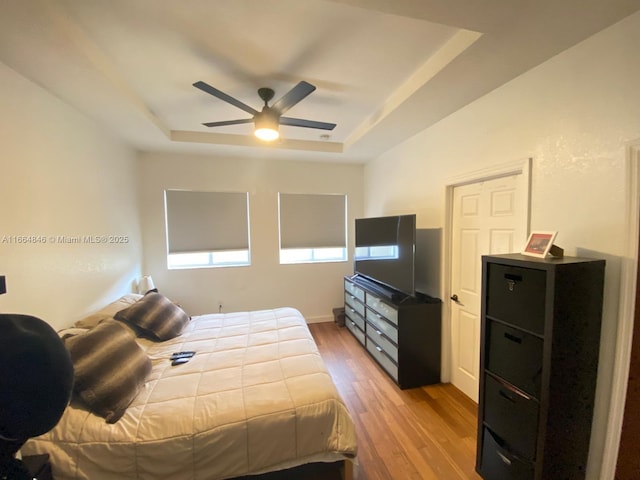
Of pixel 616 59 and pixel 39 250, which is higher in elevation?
pixel 616 59

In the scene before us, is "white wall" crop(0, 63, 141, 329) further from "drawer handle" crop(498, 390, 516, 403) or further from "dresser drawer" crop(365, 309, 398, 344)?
"drawer handle" crop(498, 390, 516, 403)

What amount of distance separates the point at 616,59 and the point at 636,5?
21 cm

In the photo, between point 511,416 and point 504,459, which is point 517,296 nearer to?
point 511,416

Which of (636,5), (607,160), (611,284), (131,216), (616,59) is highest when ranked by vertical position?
(636,5)

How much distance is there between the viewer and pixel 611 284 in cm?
140

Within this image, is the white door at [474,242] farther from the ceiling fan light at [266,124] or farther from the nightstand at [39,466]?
the nightstand at [39,466]

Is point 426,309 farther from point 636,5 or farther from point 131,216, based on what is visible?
point 131,216

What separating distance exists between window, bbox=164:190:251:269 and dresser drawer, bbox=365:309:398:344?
2.02m

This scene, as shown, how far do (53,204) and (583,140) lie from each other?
3.59 m

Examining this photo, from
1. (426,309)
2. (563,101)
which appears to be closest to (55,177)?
(426,309)

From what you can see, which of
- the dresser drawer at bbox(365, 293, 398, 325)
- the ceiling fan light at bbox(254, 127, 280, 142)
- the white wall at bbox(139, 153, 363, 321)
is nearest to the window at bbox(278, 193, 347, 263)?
the white wall at bbox(139, 153, 363, 321)

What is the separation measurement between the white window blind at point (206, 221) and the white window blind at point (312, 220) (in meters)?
0.62

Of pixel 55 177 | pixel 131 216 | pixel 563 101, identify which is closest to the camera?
pixel 563 101

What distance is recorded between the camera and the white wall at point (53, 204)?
1.70 meters
